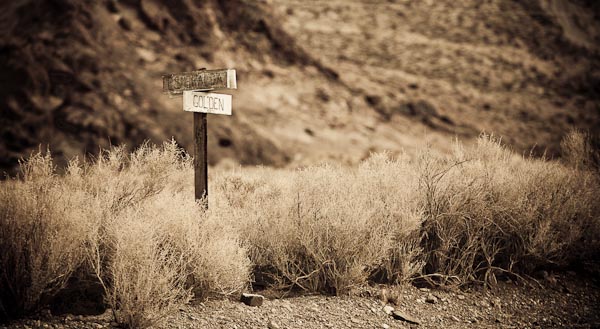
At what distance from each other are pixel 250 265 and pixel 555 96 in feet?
48.9

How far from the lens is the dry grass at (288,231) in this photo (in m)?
3.37

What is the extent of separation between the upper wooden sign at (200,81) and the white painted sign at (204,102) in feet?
0.26

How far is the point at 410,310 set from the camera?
3906 millimetres

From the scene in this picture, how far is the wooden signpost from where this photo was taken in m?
4.50

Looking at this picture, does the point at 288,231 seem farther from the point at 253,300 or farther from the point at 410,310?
the point at 410,310

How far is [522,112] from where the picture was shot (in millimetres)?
15125

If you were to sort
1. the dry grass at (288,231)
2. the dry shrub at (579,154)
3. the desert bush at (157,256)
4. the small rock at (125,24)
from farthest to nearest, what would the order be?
the small rock at (125,24)
the dry shrub at (579,154)
the dry grass at (288,231)
the desert bush at (157,256)

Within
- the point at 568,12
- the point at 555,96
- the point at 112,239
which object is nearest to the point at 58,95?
the point at 112,239

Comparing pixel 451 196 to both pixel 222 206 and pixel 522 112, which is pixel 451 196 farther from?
pixel 522 112

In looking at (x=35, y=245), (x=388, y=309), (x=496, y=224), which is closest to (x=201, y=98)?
(x=35, y=245)

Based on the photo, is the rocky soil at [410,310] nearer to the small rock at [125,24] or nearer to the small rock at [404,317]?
the small rock at [404,317]

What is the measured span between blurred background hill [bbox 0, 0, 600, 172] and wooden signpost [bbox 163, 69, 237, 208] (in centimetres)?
456

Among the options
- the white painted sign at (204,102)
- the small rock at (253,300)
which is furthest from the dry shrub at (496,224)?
the white painted sign at (204,102)

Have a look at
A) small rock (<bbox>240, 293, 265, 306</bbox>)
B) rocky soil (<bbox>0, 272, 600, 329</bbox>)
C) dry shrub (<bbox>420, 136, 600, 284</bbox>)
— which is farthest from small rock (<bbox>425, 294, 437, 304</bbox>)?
small rock (<bbox>240, 293, 265, 306</bbox>)
